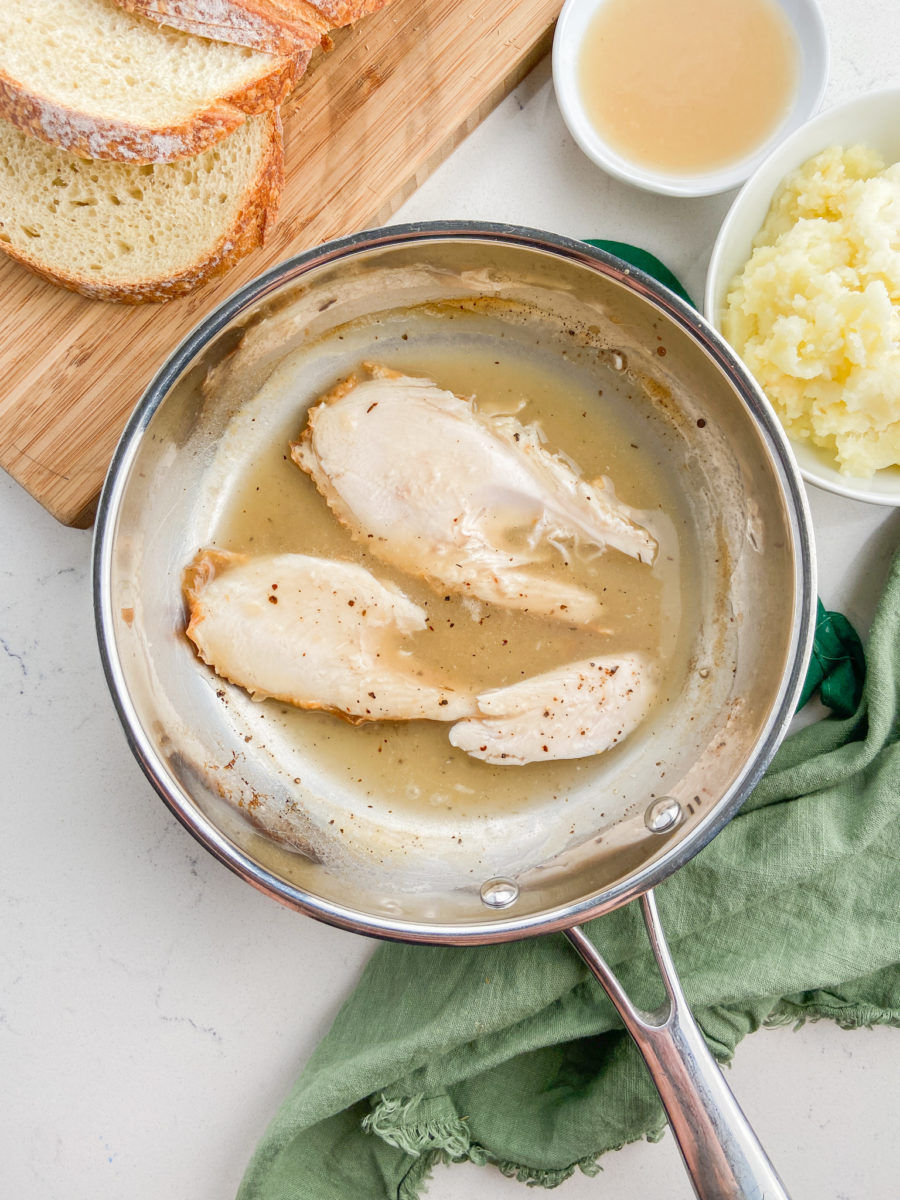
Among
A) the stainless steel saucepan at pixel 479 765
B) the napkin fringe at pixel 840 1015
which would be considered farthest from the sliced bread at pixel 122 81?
the napkin fringe at pixel 840 1015

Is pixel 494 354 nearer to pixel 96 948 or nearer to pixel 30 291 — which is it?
pixel 30 291

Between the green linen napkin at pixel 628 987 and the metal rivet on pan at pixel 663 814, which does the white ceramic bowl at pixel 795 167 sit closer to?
the green linen napkin at pixel 628 987

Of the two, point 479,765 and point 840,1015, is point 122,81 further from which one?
point 840,1015

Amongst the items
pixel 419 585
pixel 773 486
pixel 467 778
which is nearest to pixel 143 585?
pixel 419 585

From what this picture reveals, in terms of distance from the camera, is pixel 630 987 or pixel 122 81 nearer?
pixel 122 81

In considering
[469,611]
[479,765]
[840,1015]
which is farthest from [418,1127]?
[469,611]

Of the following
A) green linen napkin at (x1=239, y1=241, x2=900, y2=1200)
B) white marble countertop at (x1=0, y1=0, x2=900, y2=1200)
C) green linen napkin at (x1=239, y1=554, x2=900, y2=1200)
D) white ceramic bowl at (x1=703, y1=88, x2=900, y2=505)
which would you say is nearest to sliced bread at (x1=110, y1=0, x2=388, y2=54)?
white marble countertop at (x1=0, y1=0, x2=900, y2=1200)

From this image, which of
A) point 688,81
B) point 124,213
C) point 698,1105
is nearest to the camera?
point 698,1105
